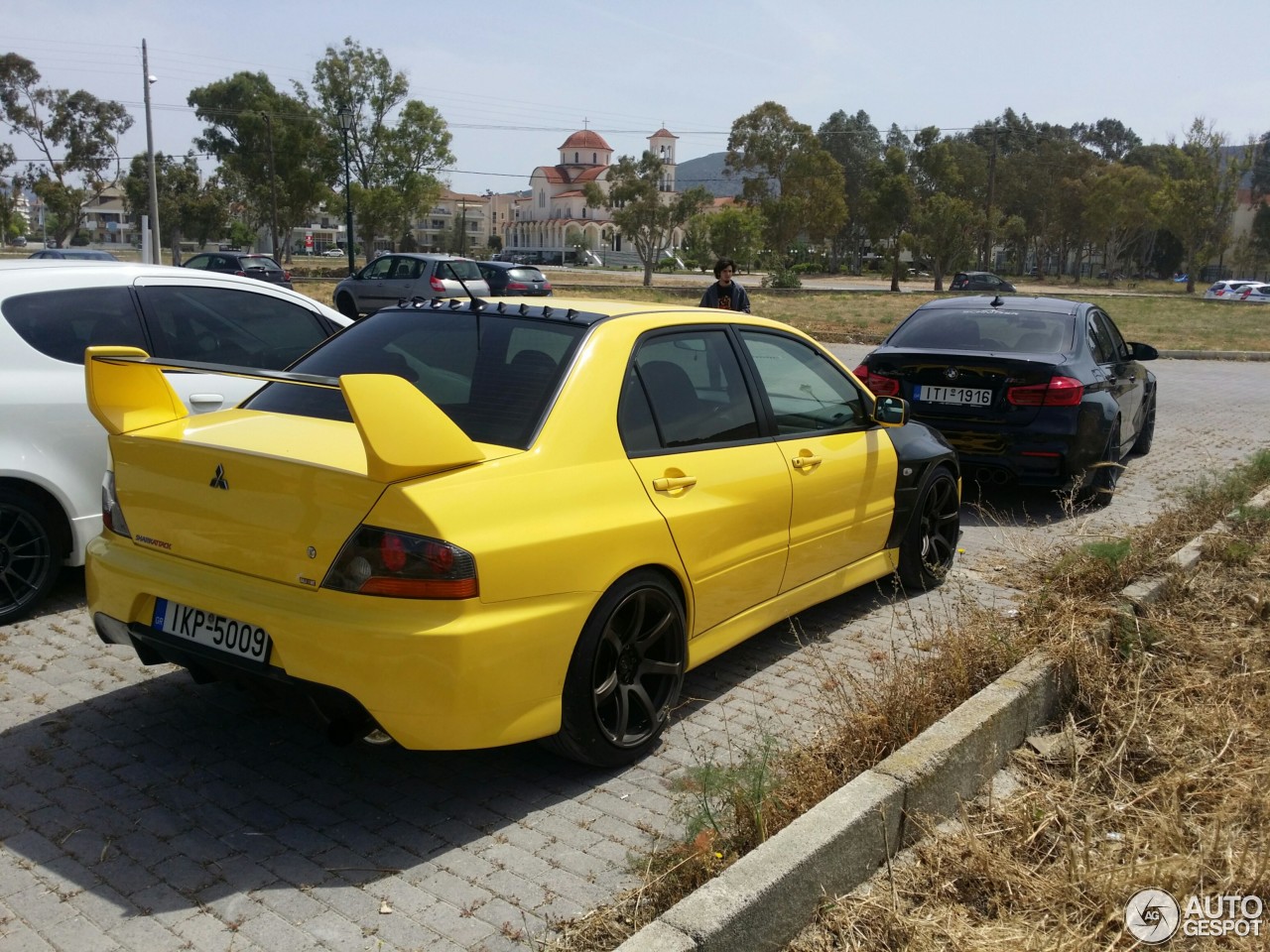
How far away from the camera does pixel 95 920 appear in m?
3.05

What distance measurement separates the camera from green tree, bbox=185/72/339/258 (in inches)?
2126

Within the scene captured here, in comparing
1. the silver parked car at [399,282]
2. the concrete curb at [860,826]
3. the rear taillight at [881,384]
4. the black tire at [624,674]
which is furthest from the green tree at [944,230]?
the black tire at [624,674]

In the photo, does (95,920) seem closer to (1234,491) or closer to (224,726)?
(224,726)

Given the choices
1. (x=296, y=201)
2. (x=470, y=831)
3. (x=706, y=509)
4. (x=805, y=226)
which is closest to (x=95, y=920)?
(x=470, y=831)

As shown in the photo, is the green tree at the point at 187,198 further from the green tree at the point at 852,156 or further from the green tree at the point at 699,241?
the green tree at the point at 852,156

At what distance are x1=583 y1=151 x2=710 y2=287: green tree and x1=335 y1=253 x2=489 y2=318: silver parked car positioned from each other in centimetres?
2413

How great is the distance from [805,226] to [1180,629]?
73835 millimetres

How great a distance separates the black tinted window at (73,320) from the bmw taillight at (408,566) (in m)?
3.21

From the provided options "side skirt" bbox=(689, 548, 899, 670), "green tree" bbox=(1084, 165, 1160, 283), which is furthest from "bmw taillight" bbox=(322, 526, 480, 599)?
"green tree" bbox=(1084, 165, 1160, 283)

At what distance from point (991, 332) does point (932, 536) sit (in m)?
3.15

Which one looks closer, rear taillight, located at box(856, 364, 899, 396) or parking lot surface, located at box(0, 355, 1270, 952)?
parking lot surface, located at box(0, 355, 1270, 952)

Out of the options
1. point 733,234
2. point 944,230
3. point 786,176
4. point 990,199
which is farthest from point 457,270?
point 786,176

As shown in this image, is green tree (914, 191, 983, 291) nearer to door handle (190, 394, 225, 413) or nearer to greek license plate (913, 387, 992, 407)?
greek license plate (913, 387, 992, 407)

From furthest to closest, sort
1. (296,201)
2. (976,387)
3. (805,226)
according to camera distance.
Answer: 1. (805,226)
2. (296,201)
3. (976,387)
